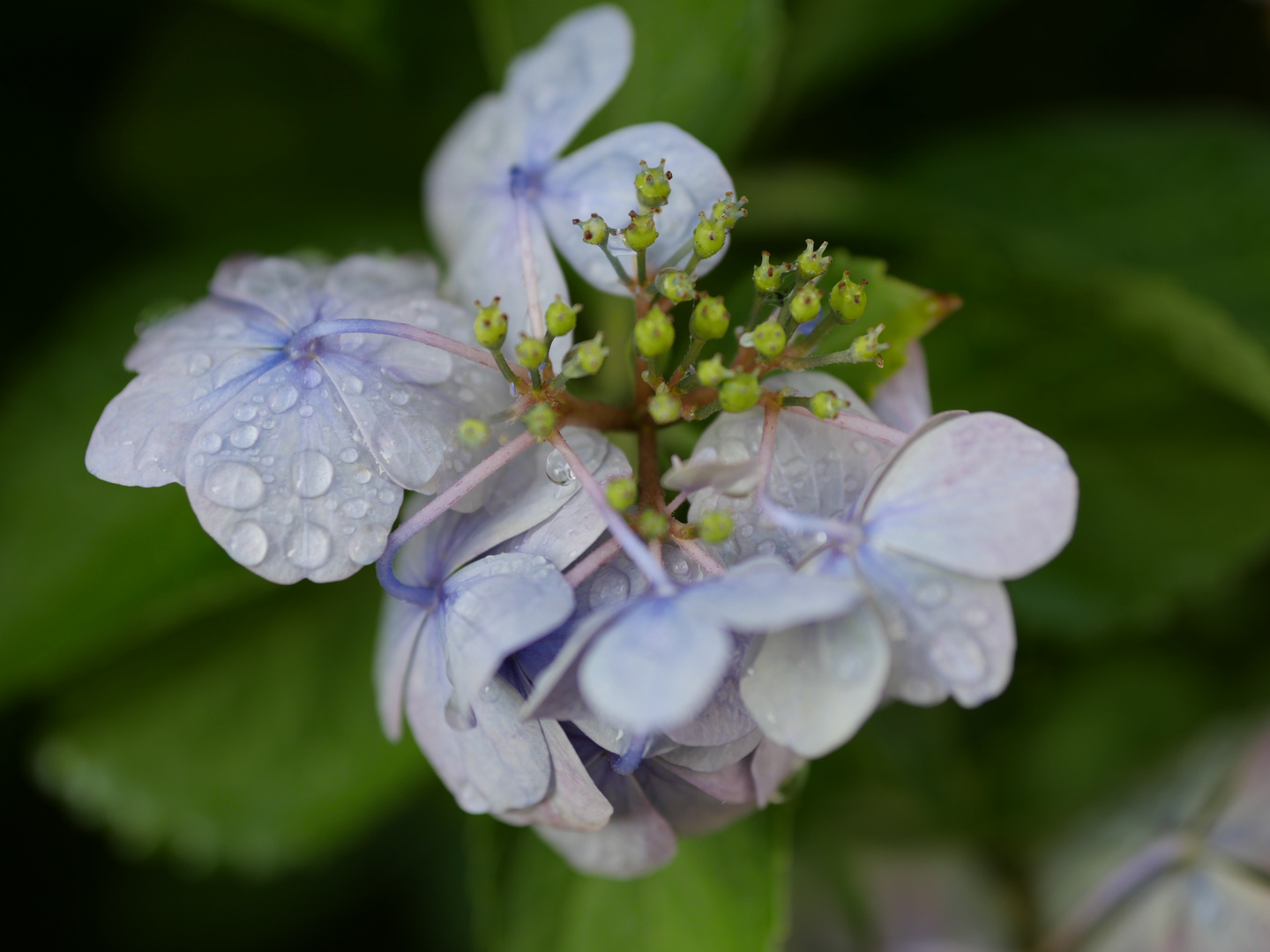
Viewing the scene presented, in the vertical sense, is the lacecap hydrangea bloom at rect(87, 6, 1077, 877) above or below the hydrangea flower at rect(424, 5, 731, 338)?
below

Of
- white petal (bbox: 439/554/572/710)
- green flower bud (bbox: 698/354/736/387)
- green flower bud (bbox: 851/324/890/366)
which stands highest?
green flower bud (bbox: 698/354/736/387)

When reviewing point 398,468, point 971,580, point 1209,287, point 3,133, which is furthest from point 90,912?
point 1209,287

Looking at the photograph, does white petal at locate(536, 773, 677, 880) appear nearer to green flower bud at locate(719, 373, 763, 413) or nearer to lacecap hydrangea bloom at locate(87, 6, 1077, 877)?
lacecap hydrangea bloom at locate(87, 6, 1077, 877)

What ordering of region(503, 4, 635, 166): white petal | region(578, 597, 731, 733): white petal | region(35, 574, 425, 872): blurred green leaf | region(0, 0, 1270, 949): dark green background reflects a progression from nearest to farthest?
region(578, 597, 731, 733): white petal < region(503, 4, 635, 166): white petal < region(0, 0, 1270, 949): dark green background < region(35, 574, 425, 872): blurred green leaf

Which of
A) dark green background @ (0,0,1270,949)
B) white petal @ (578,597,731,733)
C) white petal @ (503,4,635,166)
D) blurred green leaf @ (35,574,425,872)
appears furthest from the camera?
blurred green leaf @ (35,574,425,872)

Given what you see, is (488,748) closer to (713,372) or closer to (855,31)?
(713,372)

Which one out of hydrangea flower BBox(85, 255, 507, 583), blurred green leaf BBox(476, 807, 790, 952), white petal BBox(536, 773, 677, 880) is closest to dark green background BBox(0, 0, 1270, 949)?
blurred green leaf BBox(476, 807, 790, 952)

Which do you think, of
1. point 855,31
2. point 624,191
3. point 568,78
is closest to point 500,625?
point 624,191
